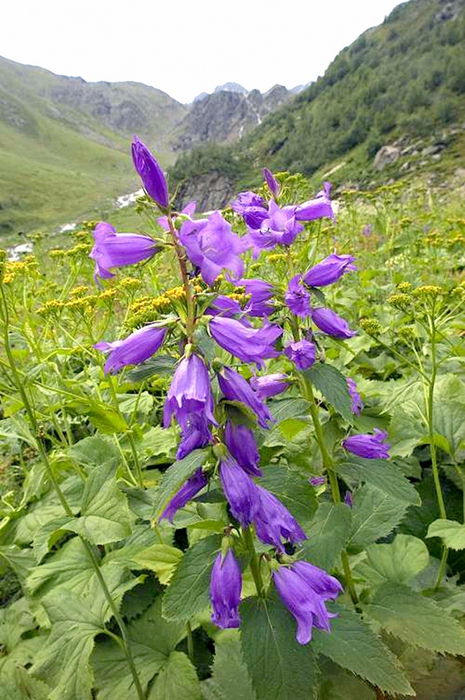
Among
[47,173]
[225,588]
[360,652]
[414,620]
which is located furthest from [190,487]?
[47,173]

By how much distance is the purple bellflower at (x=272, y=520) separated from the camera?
1402 mm

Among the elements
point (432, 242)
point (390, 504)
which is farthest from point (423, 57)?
point (390, 504)

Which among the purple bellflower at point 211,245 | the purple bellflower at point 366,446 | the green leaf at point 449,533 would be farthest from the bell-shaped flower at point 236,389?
the green leaf at point 449,533

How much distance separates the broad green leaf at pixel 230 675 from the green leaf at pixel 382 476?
69cm

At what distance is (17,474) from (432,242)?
14.7ft

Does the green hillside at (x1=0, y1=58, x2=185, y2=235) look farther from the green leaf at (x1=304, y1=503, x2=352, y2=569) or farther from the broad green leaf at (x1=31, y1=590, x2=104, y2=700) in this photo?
the green leaf at (x1=304, y1=503, x2=352, y2=569)

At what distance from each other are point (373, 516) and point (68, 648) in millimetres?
1387

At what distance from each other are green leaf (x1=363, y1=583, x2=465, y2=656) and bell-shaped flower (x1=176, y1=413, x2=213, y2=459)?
96cm

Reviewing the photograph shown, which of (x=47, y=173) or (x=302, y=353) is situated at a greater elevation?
(x=47, y=173)

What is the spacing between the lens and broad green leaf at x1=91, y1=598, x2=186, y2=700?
6.80ft

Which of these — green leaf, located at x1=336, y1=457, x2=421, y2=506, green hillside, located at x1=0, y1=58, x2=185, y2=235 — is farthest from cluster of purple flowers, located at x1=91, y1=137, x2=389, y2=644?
green hillside, located at x1=0, y1=58, x2=185, y2=235

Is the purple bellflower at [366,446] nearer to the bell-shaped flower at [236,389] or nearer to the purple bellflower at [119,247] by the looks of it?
the bell-shaped flower at [236,389]

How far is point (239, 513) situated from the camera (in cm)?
132

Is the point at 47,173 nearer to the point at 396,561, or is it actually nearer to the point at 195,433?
the point at 396,561
